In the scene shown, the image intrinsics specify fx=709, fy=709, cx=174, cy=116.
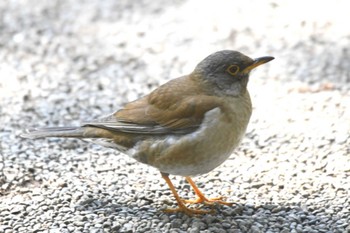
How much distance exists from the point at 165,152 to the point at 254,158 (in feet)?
4.76

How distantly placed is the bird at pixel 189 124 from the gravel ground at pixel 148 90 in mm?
418

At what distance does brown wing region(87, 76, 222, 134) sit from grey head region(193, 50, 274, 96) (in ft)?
0.44

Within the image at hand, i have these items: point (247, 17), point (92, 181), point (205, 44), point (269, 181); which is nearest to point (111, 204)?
point (92, 181)

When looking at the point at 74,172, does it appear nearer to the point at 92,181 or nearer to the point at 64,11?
the point at 92,181

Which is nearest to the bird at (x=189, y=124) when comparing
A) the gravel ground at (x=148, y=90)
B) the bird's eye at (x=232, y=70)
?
the bird's eye at (x=232, y=70)

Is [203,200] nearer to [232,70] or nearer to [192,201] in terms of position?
[192,201]

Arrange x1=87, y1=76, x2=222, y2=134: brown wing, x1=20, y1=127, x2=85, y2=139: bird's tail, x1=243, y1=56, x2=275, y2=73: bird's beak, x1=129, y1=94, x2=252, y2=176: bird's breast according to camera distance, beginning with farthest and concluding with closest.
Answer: x1=20, y1=127, x2=85, y2=139: bird's tail, x1=243, y1=56, x2=275, y2=73: bird's beak, x1=87, y1=76, x2=222, y2=134: brown wing, x1=129, y1=94, x2=252, y2=176: bird's breast

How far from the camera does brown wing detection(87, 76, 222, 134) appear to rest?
5.55 meters

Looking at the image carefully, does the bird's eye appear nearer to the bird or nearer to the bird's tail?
the bird

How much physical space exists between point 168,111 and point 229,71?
599mm

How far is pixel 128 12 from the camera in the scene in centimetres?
1091

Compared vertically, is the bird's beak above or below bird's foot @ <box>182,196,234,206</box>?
above

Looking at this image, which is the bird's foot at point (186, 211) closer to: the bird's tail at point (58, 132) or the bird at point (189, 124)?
the bird at point (189, 124)

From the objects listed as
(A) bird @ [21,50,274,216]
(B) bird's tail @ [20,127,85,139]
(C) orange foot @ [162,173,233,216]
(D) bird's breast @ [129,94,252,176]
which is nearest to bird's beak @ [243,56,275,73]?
(A) bird @ [21,50,274,216]
